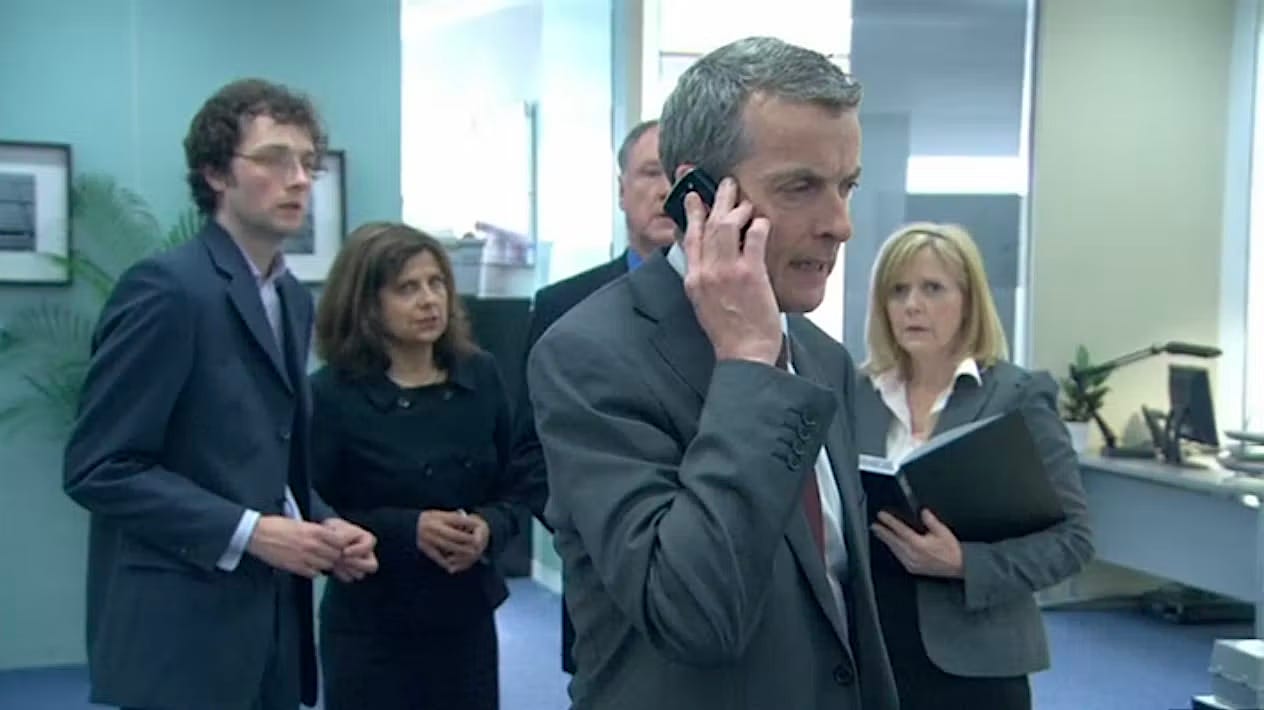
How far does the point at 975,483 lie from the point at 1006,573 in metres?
0.18

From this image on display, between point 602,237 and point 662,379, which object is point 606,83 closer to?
point 602,237

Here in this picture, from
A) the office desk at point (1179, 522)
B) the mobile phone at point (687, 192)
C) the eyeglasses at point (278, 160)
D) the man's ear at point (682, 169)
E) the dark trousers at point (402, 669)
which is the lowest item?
the office desk at point (1179, 522)

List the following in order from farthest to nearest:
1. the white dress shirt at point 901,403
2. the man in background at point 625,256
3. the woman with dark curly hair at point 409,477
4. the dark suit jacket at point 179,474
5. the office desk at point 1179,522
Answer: the office desk at point 1179,522 → the man in background at point 625,256 → the woman with dark curly hair at point 409,477 → the white dress shirt at point 901,403 → the dark suit jacket at point 179,474

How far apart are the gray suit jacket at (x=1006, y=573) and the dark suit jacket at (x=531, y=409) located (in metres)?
0.77

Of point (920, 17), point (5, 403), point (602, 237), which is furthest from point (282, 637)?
point (920, 17)

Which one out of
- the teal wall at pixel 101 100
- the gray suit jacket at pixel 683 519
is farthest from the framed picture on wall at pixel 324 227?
the gray suit jacket at pixel 683 519

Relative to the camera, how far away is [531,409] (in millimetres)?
2695

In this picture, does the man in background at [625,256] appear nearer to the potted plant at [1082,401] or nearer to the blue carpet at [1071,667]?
the blue carpet at [1071,667]

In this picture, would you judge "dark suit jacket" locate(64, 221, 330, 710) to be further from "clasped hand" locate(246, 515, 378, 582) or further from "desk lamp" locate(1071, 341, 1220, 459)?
"desk lamp" locate(1071, 341, 1220, 459)

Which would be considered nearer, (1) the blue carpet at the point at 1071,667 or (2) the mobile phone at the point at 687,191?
(2) the mobile phone at the point at 687,191

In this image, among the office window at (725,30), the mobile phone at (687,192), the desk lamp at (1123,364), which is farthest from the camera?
the desk lamp at (1123,364)

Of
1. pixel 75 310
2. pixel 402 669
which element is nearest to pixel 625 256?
pixel 402 669

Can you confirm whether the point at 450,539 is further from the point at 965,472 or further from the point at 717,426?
the point at 717,426

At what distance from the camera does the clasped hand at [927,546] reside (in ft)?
7.12
